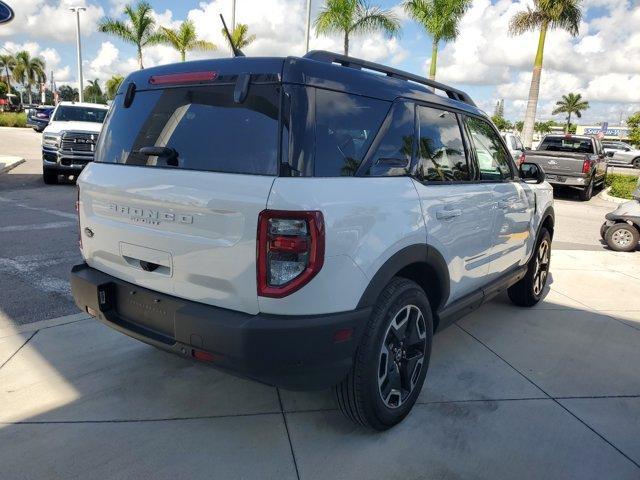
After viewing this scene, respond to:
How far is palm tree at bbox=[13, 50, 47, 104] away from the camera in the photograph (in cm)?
8350

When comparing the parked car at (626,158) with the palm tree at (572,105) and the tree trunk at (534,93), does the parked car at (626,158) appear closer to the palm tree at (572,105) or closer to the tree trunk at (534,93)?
the tree trunk at (534,93)

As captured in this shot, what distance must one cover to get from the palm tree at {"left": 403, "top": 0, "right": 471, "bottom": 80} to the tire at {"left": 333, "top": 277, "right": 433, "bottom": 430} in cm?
2122

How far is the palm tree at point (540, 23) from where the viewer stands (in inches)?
860

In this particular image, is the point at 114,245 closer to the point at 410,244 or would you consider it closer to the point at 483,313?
the point at 410,244

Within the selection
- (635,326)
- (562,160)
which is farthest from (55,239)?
(562,160)

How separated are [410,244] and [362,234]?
1.40 feet

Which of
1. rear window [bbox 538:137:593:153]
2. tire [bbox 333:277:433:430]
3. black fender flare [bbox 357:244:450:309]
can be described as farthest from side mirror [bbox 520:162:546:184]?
rear window [bbox 538:137:593:153]

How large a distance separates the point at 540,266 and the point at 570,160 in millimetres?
10535

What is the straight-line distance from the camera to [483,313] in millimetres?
4984

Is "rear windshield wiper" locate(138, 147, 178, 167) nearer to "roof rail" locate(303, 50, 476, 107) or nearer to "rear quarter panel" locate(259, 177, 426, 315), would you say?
"rear quarter panel" locate(259, 177, 426, 315)

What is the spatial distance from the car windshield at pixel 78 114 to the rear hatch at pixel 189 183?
11.5 metres

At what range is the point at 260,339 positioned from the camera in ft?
7.34

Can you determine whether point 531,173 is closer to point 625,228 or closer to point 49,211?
point 625,228

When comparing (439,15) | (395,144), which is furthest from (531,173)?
(439,15)
